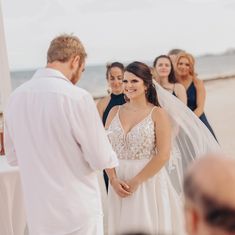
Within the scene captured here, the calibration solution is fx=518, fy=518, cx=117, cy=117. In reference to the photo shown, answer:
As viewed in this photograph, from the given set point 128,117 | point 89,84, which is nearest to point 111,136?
point 128,117

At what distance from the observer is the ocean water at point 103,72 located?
15.8 feet

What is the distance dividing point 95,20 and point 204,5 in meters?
1.05

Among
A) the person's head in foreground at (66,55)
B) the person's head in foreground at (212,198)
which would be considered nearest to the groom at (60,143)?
the person's head in foreground at (66,55)

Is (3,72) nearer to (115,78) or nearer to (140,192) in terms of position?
(115,78)

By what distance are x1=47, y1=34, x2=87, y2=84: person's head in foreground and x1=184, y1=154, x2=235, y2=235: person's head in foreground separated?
Answer: 1.24m

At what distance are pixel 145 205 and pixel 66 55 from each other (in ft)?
3.65

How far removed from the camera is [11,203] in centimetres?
282

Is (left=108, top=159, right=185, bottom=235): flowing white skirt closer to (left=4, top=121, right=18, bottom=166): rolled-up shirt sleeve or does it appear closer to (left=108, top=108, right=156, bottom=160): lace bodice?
(left=108, top=108, right=156, bottom=160): lace bodice

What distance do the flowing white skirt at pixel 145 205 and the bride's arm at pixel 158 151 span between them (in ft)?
0.10

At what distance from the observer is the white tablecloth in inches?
108

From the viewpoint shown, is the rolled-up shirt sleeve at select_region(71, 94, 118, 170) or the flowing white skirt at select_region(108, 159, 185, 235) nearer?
the rolled-up shirt sleeve at select_region(71, 94, 118, 170)

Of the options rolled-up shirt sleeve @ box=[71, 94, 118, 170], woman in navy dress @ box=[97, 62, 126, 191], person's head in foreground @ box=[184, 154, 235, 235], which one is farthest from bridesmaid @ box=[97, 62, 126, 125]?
person's head in foreground @ box=[184, 154, 235, 235]

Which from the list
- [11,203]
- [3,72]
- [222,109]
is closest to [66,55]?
[11,203]

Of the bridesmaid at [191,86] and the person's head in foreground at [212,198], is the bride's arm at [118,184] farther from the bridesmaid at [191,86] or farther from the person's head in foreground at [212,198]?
the person's head in foreground at [212,198]
